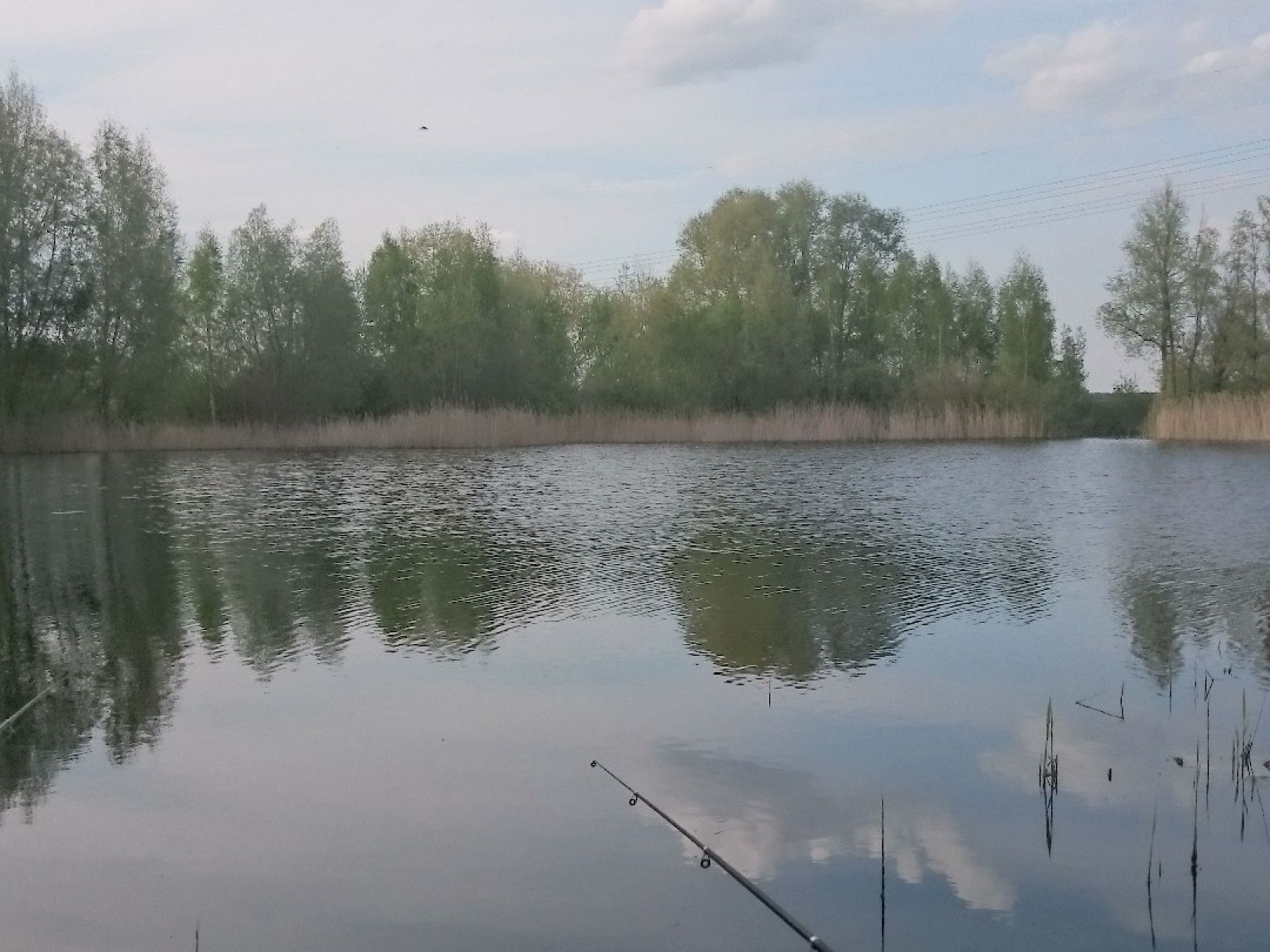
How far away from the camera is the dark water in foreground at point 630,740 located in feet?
14.0

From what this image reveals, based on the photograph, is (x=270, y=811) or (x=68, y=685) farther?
(x=68, y=685)

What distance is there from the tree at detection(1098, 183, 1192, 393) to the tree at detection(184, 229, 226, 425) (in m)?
33.9

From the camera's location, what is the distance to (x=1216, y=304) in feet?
156

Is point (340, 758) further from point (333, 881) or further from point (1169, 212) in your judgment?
point (1169, 212)

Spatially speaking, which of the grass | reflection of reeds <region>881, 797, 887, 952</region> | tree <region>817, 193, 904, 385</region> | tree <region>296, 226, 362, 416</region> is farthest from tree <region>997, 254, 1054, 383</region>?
reflection of reeds <region>881, 797, 887, 952</region>

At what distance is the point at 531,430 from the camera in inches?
1609

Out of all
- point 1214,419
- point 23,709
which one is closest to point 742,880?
point 23,709

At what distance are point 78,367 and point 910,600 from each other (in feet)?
112

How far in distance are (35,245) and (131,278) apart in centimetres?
326

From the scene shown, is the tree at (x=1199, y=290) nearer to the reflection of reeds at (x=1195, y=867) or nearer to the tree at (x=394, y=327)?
the tree at (x=394, y=327)

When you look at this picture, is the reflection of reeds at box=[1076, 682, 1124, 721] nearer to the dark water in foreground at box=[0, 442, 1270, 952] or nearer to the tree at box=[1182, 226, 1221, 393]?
the dark water in foreground at box=[0, 442, 1270, 952]

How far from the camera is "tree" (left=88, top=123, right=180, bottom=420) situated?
38938 mm

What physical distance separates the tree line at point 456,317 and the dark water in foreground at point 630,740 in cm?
2623

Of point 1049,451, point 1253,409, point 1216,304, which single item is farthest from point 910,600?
point 1216,304
